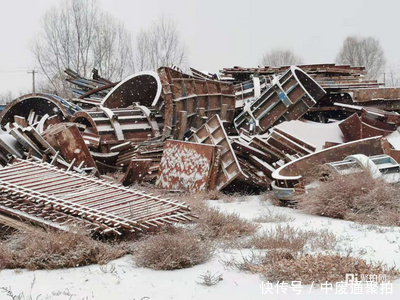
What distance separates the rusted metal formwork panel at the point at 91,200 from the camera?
4.97 metres

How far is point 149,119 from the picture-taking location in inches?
412

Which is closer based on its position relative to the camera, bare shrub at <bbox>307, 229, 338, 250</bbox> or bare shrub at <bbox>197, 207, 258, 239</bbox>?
bare shrub at <bbox>307, 229, 338, 250</bbox>

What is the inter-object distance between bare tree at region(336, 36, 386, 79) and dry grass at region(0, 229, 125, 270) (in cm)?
4212

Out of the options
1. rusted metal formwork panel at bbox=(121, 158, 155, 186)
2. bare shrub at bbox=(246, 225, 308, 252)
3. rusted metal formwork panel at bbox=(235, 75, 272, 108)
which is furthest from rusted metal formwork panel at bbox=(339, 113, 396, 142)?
bare shrub at bbox=(246, 225, 308, 252)

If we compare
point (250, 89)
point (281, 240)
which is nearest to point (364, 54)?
point (250, 89)

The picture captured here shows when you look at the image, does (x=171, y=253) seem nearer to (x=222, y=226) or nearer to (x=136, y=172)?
(x=222, y=226)

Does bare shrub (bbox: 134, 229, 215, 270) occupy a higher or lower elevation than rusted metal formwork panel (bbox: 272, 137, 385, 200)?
lower

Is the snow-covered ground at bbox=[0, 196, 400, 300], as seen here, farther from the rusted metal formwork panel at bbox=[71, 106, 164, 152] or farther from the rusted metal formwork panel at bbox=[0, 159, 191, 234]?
the rusted metal formwork panel at bbox=[71, 106, 164, 152]

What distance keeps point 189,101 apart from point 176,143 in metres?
2.58

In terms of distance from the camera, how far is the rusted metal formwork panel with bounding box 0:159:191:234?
196 inches

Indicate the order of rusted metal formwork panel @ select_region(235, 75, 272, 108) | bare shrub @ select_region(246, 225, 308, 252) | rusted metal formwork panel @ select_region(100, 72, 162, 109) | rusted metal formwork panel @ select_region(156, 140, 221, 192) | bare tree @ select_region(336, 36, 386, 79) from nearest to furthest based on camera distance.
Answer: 1. bare shrub @ select_region(246, 225, 308, 252)
2. rusted metal formwork panel @ select_region(156, 140, 221, 192)
3. rusted metal formwork panel @ select_region(100, 72, 162, 109)
4. rusted metal formwork panel @ select_region(235, 75, 272, 108)
5. bare tree @ select_region(336, 36, 386, 79)

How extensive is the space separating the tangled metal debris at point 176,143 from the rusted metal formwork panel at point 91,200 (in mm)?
12

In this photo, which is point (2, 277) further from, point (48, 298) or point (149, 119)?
point (149, 119)

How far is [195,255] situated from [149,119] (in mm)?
6512
